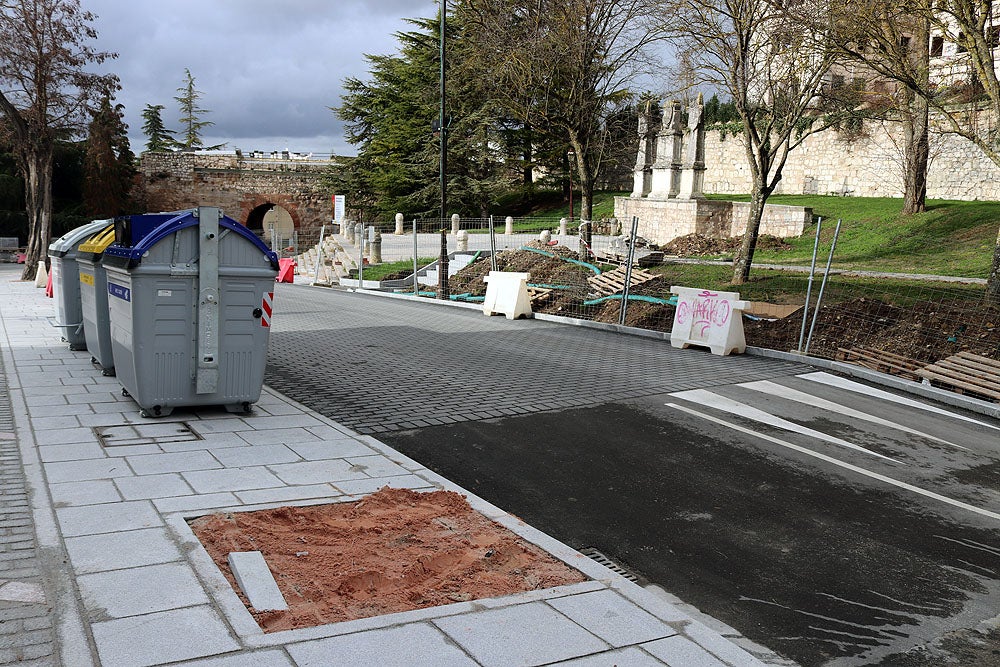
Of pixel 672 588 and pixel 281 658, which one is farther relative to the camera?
pixel 672 588

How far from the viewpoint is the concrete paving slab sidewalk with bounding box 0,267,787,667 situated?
3523 millimetres

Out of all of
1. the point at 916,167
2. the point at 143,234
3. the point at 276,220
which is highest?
the point at 916,167

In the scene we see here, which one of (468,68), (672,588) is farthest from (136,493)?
(468,68)

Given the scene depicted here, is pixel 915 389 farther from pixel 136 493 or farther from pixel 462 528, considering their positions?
pixel 136 493

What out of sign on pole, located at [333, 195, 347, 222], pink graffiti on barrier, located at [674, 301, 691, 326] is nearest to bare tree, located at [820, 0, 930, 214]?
pink graffiti on barrier, located at [674, 301, 691, 326]

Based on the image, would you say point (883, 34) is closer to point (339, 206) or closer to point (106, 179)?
point (339, 206)

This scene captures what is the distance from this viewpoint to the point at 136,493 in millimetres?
5406

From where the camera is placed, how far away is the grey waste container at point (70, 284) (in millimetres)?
10789

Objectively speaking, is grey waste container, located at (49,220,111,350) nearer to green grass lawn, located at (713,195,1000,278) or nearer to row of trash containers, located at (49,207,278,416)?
row of trash containers, located at (49,207,278,416)

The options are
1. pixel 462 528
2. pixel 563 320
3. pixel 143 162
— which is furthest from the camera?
pixel 143 162

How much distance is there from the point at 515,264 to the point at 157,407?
15.7m

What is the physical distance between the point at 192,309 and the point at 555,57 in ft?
57.2

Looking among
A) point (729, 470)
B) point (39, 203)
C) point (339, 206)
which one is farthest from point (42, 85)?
point (729, 470)

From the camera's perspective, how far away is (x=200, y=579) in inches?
163
